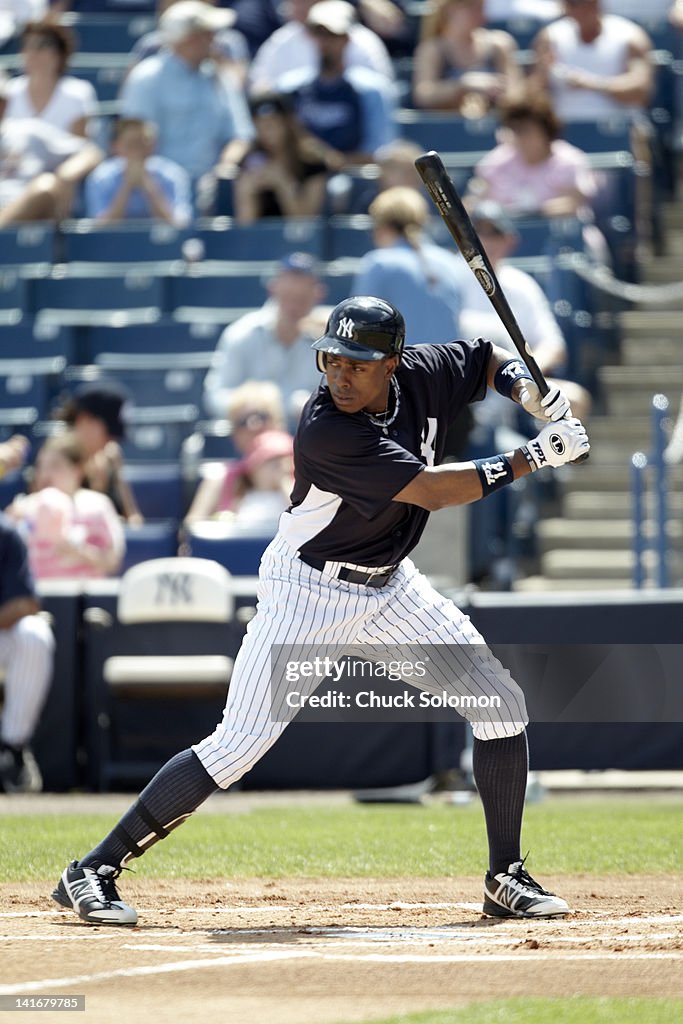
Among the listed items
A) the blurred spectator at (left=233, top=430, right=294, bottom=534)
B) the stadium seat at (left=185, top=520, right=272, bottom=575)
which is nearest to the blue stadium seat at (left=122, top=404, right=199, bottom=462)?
the blurred spectator at (left=233, top=430, right=294, bottom=534)

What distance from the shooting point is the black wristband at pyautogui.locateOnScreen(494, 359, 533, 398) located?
5.06 m

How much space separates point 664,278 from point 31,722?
5.71m

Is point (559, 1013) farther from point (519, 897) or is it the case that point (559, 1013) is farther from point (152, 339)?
point (152, 339)

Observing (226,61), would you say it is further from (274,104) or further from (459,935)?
(459,935)

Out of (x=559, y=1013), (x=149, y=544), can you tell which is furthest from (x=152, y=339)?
(x=559, y=1013)

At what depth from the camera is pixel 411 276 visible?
931 cm

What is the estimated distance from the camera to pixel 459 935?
15.1ft

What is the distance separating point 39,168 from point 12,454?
356cm

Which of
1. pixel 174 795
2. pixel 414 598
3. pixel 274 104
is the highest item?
Result: pixel 274 104

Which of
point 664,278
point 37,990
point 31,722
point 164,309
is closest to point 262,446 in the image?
point 31,722

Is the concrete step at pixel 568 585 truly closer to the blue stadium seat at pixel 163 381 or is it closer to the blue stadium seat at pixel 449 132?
the blue stadium seat at pixel 163 381

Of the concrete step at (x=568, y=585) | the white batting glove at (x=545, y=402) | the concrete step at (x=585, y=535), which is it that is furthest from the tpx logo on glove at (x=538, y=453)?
the concrete step at (x=585, y=535)

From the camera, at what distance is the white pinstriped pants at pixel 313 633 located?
4738 millimetres

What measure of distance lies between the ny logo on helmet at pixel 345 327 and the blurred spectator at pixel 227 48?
830 cm
